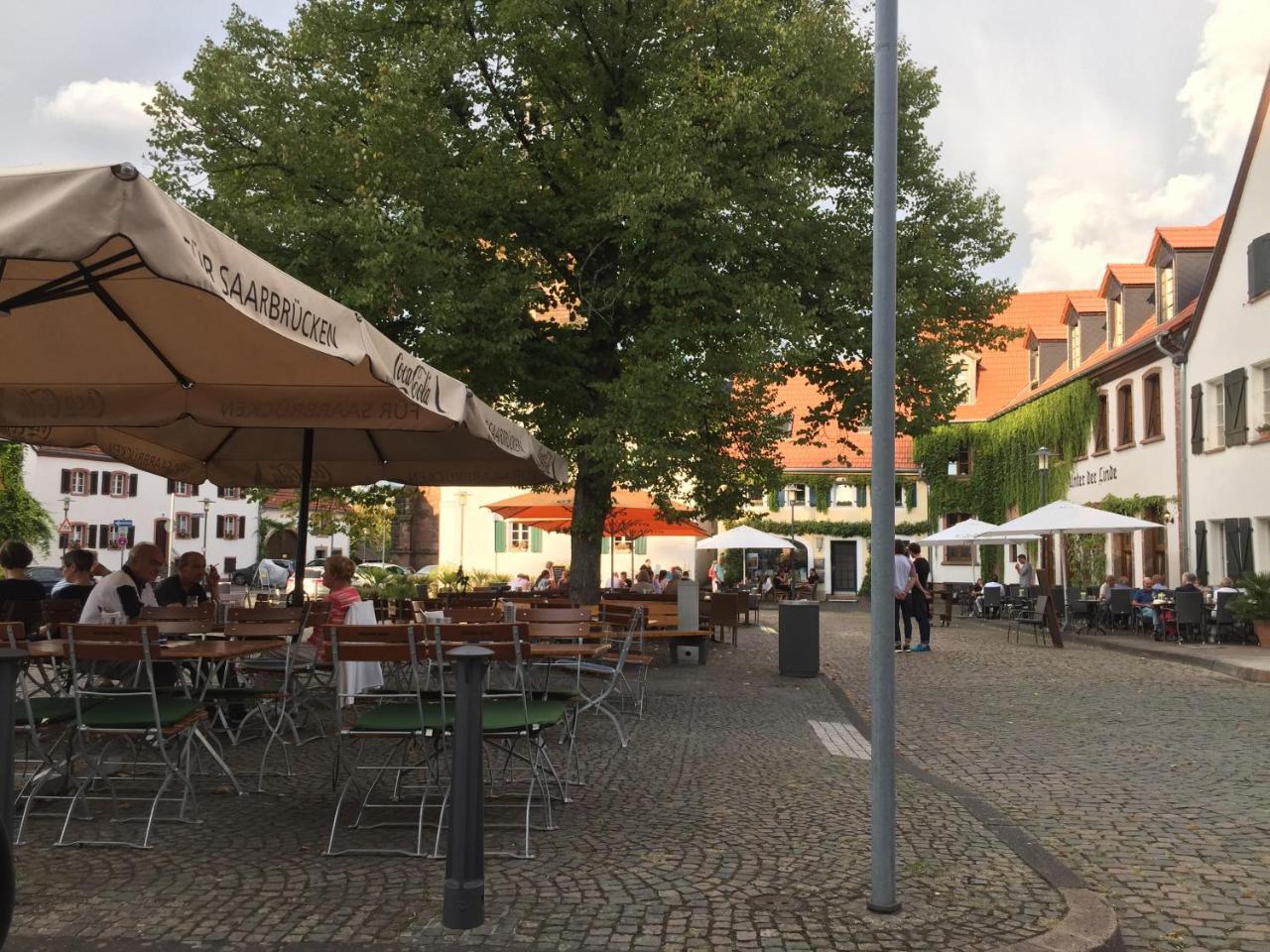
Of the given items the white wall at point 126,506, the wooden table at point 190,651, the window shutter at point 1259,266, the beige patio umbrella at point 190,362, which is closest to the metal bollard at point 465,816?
the beige patio umbrella at point 190,362

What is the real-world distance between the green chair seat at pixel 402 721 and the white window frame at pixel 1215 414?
930 inches

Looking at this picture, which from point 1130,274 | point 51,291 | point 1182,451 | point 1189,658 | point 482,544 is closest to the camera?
point 51,291

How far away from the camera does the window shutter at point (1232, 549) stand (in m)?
24.7

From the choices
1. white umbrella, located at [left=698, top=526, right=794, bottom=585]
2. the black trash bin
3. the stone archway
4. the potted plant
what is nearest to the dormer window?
white umbrella, located at [left=698, top=526, right=794, bottom=585]

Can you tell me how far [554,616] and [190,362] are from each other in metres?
3.48

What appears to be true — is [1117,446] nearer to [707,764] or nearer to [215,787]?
[707,764]

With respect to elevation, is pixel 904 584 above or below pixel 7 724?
above

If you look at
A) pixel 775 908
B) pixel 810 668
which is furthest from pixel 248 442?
pixel 775 908

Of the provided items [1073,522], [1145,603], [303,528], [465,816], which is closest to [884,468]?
[465,816]

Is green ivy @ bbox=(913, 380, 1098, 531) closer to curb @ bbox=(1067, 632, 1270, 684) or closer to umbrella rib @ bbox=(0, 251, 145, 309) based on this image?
A: curb @ bbox=(1067, 632, 1270, 684)

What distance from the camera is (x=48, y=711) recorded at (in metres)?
6.38

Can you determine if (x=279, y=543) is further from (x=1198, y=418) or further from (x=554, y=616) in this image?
(x=554, y=616)

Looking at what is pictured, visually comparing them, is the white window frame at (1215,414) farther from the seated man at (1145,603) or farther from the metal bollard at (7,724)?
the metal bollard at (7,724)

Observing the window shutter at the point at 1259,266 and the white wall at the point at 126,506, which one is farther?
the white wall at the point at 126,506
